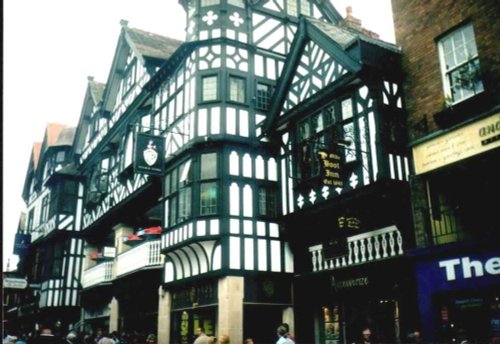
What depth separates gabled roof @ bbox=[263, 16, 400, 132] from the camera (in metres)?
13.0

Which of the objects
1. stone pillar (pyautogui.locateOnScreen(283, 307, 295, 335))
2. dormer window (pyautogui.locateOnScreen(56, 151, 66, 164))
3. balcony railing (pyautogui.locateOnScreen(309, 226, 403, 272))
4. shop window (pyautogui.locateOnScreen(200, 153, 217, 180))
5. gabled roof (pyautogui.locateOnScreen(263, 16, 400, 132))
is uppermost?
dormer window (pyautogui.locateOnScreen(56, 151, 66, 164))

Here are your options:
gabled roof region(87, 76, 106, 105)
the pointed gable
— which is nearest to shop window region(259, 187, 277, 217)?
the pointed gable

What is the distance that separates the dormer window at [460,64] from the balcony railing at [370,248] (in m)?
3.51

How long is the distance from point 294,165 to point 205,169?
291 cm

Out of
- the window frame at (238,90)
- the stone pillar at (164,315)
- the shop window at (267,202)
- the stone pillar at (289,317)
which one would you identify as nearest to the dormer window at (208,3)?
the window frame at (238,90)

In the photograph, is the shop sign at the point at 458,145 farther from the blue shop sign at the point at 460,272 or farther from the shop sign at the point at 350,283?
the shop sign at the point at 350,283

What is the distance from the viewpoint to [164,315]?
1778 cm

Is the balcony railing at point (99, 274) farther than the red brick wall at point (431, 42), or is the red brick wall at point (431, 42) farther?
the balcony railing at point (99, 274)

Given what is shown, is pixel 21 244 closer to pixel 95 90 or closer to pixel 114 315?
pixel 95 90

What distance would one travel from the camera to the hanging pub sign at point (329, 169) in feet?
41.1

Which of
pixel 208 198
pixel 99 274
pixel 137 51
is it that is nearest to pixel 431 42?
pixel 208 198

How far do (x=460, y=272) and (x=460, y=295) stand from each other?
0.54 m

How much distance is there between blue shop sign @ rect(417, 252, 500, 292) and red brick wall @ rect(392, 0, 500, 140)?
9.62 feet

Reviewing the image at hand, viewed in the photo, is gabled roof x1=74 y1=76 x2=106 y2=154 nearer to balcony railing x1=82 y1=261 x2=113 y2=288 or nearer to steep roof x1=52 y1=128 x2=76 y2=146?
steep roof x1=52 y1=128 x2=76 y2=146
